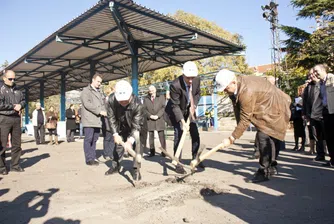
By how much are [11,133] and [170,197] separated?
3.89m

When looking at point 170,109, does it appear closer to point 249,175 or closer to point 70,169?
point 249,175

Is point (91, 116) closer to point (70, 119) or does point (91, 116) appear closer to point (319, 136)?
point (319, 136)

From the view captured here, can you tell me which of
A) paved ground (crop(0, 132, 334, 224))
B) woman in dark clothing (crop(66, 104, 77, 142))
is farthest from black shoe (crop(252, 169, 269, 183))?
woman in dark clothing (crop(66, 104, 77, 142))

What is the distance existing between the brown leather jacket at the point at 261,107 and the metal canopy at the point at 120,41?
544 cm

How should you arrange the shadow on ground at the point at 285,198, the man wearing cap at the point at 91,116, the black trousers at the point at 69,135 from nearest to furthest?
the shadow on ground at the point at 285,198, the man wearing cap at the point at 91,116, the black trousers at the point at 69,135

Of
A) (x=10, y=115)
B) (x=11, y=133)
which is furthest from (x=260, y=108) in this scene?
(x=11, y=133)

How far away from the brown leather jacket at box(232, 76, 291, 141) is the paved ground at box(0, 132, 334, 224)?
2.69 ft

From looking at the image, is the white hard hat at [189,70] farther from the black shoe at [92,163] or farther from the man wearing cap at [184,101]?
the black shoe at [92,163]

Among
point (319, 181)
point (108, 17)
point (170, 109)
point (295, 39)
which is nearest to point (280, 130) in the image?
point (319, 181)

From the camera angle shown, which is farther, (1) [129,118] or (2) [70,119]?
(2) [70,119]

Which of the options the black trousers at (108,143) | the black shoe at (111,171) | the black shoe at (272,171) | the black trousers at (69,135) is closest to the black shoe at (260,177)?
the black shoe at (272,171)

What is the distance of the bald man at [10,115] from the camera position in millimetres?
5520

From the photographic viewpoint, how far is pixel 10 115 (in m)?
5.63

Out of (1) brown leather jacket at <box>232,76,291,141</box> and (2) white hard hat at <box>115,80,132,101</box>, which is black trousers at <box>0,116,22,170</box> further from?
(1) brown leather jacket at <box>232,76,291,141</box>
